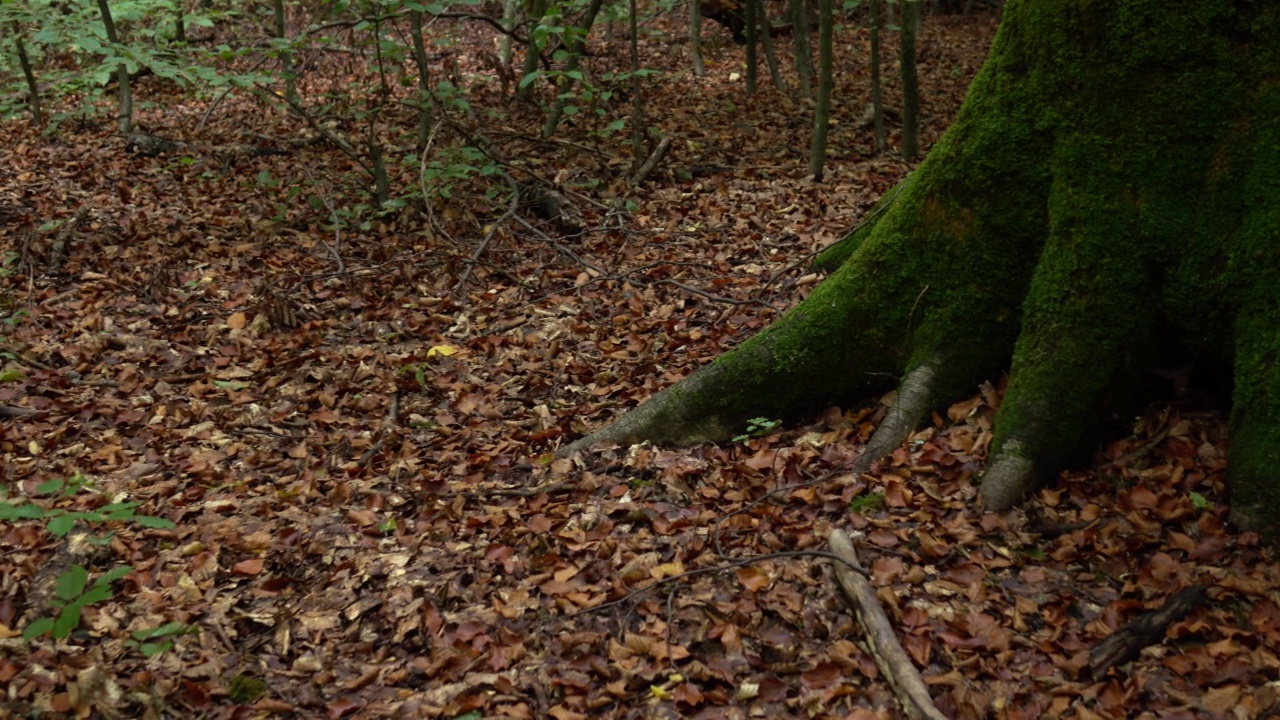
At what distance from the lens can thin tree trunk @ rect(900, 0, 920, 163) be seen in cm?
838

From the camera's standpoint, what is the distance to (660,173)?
367 inches

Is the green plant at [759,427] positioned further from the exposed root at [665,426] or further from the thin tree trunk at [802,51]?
the thin tree trunk at [802,51]

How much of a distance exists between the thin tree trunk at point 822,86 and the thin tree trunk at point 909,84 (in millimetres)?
685

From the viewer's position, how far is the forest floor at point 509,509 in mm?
3105

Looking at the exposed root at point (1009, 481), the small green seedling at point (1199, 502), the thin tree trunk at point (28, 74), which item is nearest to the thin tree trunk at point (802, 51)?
the thin tree trunk at point (28, 74)

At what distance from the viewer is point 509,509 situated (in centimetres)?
429

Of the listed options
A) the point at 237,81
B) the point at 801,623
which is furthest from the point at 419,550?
the point at 237,81

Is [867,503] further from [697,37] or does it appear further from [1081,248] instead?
[697,37]

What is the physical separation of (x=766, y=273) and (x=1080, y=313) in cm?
301

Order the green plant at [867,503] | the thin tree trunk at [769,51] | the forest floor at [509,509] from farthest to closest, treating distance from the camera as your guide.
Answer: the thin tree trunk at [769,51]
the green plant at [867,503]
the forest floor at [509,509]

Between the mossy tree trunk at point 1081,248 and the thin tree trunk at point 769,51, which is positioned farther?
the thin tree trunk at point 769,51

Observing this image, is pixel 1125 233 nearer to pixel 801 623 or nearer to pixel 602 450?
pixel 801 623

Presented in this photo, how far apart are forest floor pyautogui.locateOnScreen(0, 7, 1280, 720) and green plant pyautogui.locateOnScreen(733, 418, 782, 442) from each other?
16mm

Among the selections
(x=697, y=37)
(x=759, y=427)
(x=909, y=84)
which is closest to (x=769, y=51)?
(x=697, y=37)
